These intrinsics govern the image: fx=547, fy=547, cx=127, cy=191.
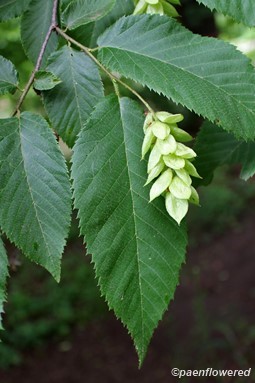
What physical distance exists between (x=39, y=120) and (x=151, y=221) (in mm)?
311

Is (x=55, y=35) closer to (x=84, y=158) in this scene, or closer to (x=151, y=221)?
(x=84, y=158)

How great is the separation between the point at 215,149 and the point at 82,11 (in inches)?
20.0

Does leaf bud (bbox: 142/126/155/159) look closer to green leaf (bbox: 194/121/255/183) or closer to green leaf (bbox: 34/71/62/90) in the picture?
green leaf (bbox: 34/71/62/90)

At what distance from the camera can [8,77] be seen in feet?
4.14

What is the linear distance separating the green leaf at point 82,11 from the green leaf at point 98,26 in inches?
2.1


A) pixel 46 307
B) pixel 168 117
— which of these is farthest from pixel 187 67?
pixel 46 307

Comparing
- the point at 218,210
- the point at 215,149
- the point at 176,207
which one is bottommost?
the point at 218,210

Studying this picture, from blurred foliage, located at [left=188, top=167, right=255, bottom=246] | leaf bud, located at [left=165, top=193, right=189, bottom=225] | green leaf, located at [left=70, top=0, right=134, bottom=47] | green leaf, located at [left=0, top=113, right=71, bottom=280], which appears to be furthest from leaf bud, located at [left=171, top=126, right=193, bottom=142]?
blurred foliage, located at [left=188, top=167, right=255, bottom=246]

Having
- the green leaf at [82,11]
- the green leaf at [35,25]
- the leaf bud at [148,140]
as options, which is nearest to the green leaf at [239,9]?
the green leaf at [82,11]

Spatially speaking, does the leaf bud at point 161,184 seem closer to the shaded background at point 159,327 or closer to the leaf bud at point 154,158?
the leaf bud at point 154,158

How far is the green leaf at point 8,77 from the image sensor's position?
1.26m

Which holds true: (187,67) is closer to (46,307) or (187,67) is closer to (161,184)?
(161,184)

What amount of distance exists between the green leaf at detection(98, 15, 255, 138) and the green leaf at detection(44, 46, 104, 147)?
6 cm

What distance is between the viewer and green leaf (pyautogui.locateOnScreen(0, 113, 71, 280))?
1.08m
